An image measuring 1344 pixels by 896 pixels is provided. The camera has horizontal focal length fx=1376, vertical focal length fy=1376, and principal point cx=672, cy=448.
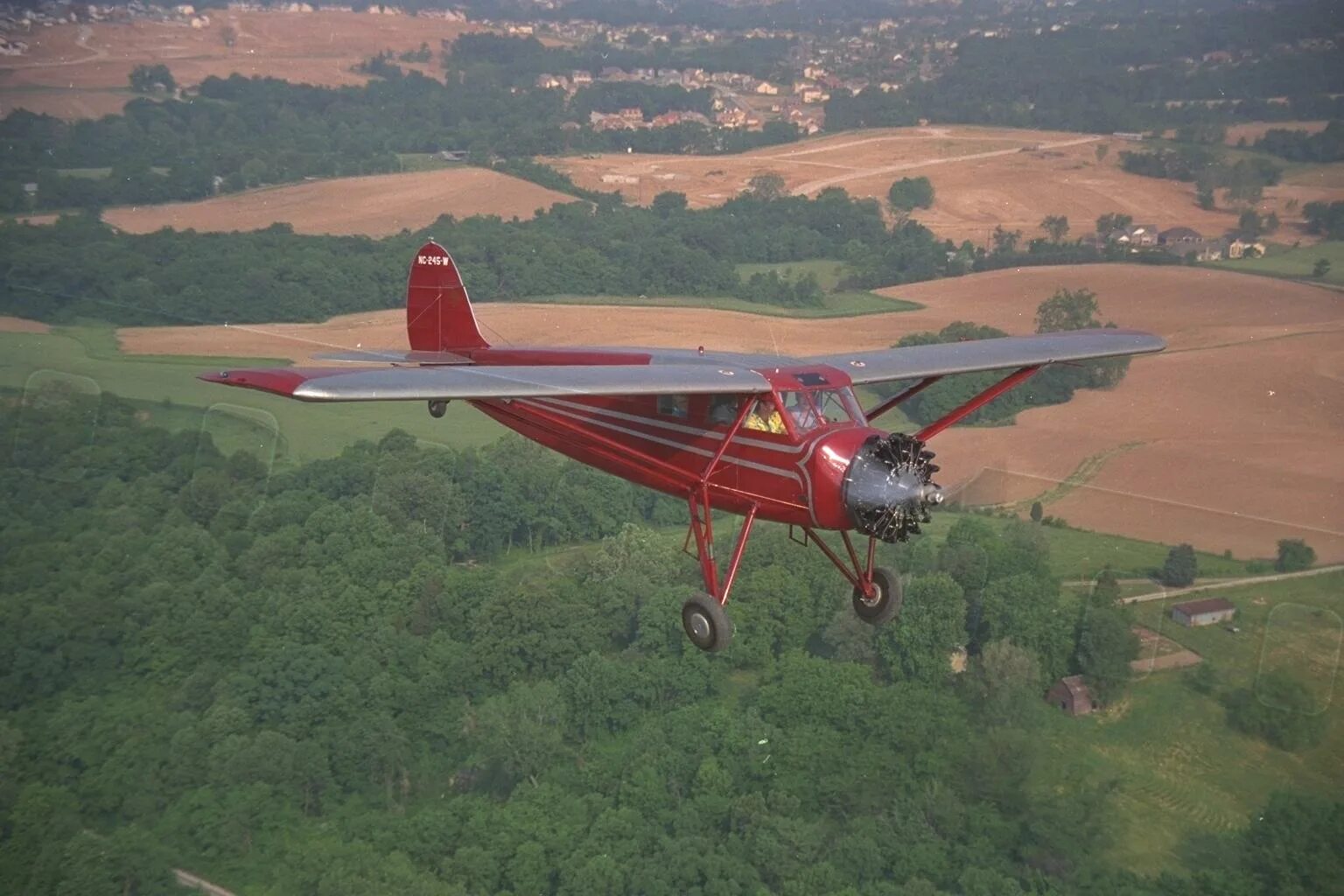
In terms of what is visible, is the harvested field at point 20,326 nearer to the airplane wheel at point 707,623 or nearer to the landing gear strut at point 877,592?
the airplane wheel at point 707,623

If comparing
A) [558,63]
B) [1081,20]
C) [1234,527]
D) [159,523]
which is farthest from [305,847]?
[1081,20]

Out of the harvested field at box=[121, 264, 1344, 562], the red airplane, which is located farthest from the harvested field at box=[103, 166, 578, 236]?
the red airplane

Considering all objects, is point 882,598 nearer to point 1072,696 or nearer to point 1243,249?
point 1072,696

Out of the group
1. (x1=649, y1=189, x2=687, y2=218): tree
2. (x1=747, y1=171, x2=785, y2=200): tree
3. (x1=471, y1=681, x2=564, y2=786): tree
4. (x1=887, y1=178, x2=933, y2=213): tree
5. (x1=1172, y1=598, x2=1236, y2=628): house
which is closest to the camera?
(x1=471, y1=681, x2=564, y2=786): tree

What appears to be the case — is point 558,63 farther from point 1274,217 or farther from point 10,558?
point 10,558

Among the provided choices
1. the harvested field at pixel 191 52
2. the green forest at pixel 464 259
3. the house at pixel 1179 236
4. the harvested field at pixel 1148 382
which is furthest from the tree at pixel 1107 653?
the harvested field at pixel 191 52

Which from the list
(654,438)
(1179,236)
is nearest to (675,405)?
(654,438)

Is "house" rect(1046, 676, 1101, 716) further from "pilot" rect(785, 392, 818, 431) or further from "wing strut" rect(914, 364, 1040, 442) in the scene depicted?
"pilot" rect(785, 392, 818, 431)
